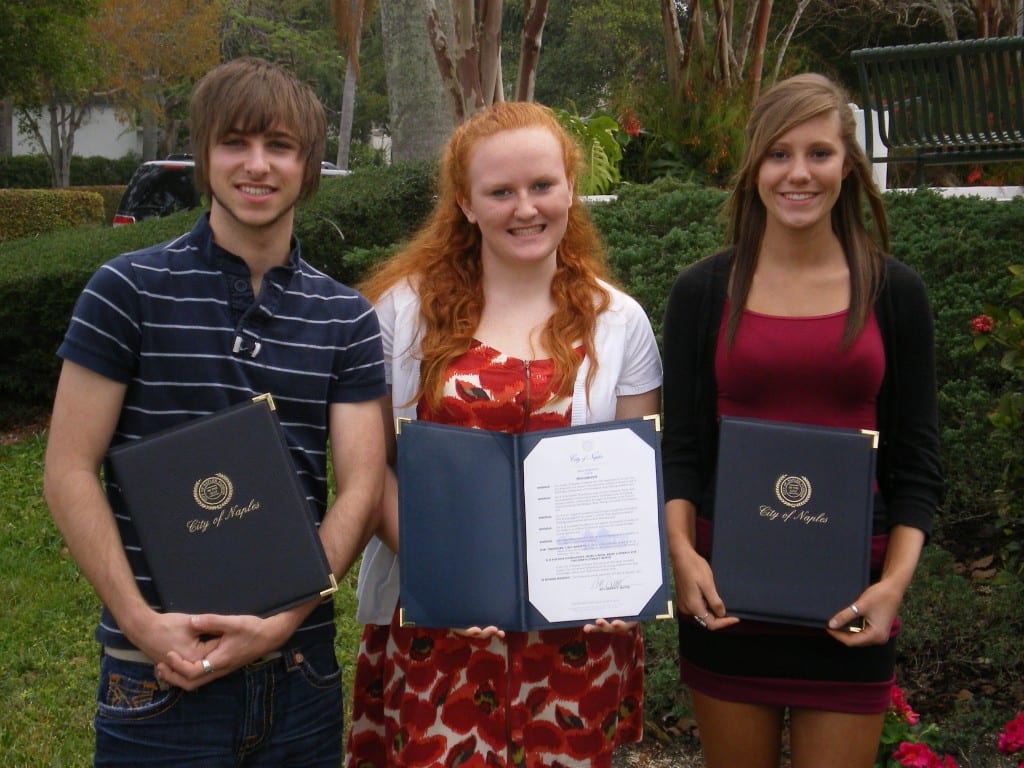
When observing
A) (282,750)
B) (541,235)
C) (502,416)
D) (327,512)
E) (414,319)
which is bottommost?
(282,750)

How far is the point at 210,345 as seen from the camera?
93.3 inches

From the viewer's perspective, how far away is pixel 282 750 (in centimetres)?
245

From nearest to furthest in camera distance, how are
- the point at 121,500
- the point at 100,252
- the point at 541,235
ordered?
1. the point at 121,500
2. the point at 541,235
3. the point at 100,252

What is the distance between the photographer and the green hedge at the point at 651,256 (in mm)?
5078

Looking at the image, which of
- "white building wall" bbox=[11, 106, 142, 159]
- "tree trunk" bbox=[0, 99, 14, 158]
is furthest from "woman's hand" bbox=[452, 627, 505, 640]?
"white building wall" bbox=[11, 106, 142, 159]

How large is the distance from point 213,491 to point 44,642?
3378 mm

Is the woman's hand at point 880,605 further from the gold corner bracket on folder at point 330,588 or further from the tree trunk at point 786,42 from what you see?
the tree trunk at point 786,42

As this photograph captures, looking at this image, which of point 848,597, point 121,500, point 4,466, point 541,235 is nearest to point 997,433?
point 848,597

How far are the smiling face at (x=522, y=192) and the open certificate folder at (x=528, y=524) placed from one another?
47 centimetres

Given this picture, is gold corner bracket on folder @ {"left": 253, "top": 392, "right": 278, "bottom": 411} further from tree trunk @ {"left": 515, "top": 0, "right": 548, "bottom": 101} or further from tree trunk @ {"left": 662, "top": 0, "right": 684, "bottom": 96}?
tree trunk @ {"left": 662, "top": 0, "right": 684, "bottom": 96}

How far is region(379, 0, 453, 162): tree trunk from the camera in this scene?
8930 mm

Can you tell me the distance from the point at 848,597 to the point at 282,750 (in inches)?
49.1

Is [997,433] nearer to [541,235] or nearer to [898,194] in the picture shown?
[541,235]

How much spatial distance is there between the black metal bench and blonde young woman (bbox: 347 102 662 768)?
16.8 feet
